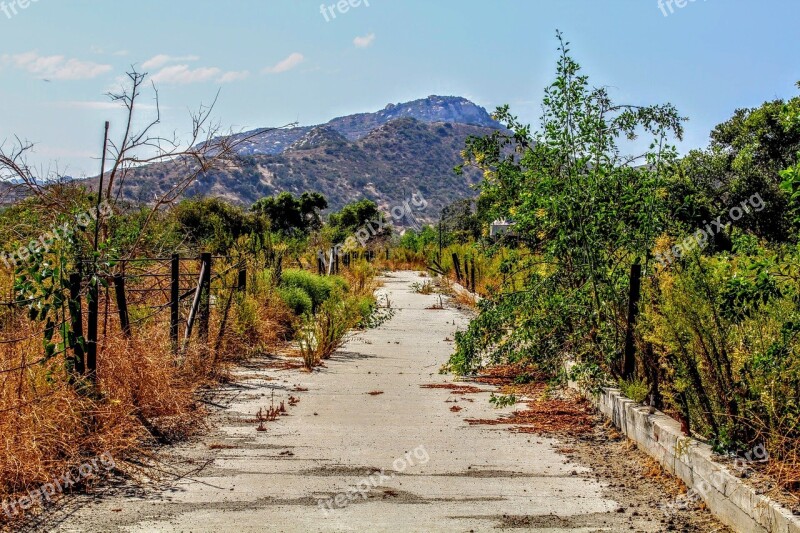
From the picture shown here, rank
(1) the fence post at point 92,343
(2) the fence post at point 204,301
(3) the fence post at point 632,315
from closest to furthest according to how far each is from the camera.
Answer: (1) the fence post at point 92,343
(3) the fence post at point 632,315
(2) the fence post at point 204,301

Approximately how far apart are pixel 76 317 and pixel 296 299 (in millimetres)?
10963

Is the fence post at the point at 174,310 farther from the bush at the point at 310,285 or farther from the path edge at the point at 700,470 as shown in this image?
the bush at the point at 310,285

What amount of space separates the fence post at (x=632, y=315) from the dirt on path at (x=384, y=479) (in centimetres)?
73

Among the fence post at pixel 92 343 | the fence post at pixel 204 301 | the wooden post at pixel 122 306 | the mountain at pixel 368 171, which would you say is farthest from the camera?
the mountain at pixel 368 171

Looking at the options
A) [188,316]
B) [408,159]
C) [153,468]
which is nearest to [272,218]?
[188,316]

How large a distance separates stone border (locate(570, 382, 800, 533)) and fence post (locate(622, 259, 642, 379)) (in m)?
0.37

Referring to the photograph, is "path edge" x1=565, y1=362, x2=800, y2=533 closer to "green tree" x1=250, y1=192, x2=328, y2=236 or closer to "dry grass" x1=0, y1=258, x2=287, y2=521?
"dry grass" x1=0, y1=258, x2=287, y2=521

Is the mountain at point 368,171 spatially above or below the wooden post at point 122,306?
above

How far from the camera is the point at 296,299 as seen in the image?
18297mm

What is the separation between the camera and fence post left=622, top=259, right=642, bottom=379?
855cm

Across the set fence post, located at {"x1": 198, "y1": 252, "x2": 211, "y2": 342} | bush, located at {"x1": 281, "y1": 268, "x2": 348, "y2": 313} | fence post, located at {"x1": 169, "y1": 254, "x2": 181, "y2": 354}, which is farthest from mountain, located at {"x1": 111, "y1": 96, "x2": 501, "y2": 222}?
fence post, located at {"x1": 169, "y1": 254, "x2": 181, "y2": 354}

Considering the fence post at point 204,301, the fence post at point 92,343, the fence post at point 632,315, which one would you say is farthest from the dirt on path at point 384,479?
the fence post at point 204,301

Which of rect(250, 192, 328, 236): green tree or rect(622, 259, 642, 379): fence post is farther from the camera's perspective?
rect(250, 192, 328, 236): green tree

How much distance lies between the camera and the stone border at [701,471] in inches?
196
